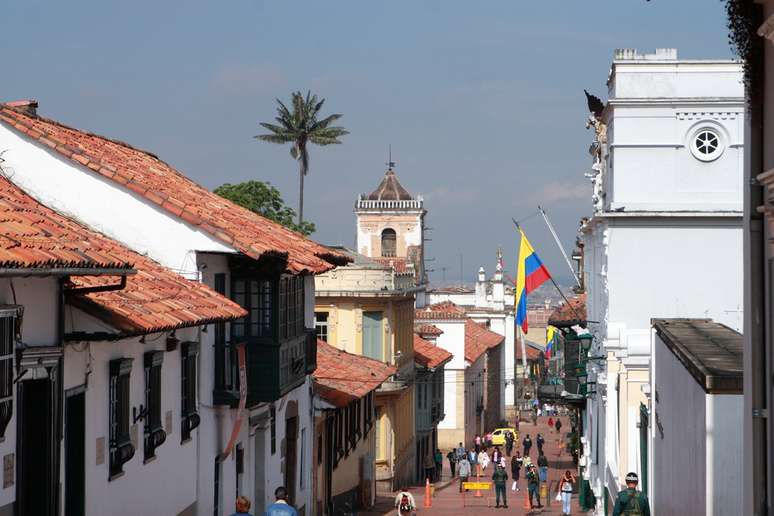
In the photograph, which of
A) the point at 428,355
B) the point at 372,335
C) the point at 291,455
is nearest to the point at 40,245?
the point at 291,455

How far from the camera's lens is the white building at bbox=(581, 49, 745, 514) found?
3488 cm

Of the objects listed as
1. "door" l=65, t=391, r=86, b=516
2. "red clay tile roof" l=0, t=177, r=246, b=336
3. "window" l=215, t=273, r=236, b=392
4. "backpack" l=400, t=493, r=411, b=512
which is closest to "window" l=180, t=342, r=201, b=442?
"red clay tile roof" l=0, t=177, r=246, b=336

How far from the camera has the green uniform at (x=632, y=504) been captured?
56.0 feet

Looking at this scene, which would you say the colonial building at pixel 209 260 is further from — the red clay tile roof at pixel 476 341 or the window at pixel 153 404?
the red clay tile roof at pixel 476 341

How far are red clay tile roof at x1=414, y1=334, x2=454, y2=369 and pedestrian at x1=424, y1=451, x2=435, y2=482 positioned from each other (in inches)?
157

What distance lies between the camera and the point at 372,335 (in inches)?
1923

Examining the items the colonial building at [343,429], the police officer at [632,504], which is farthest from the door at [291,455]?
the police officer at [632,504]

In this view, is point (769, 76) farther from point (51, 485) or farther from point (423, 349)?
point (423, 349)

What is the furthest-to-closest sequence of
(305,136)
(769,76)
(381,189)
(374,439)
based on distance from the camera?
(381,189) → (305,136) → (374,439) → (769,76)

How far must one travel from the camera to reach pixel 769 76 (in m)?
Answer: 9.85

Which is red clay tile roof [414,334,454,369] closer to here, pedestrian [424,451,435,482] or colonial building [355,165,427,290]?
pedestrian [424,451,435,482]

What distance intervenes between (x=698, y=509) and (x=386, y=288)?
3426 cm

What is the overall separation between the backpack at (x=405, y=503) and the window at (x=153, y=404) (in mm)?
16037

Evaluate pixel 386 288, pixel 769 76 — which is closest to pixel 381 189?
pixel 386 288
